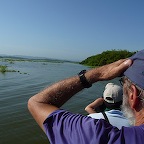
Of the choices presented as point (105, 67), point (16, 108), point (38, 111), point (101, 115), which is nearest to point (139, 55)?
point (105, 67)

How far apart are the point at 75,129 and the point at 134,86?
482 millimetres

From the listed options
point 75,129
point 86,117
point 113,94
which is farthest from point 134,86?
point 113,94

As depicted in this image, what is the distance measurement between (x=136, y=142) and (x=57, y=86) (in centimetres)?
77

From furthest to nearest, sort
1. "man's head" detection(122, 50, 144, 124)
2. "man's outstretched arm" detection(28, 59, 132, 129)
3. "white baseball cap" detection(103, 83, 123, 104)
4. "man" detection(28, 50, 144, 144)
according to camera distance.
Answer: "white baseball cap" detection(103, 83, 123, 104), "man's outstretched arm" detection(28, 59, 132, 129), "man's head" detection(122, 50, 144, 124), "man" detection(28, 50, 144, 144)

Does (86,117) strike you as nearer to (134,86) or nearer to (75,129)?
(75,129)

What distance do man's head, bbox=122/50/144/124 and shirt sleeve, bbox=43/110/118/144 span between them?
0.27 m

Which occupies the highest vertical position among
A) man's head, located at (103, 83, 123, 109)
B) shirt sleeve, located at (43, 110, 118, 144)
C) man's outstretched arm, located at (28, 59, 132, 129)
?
man's outstretched arm, located at (28, 59, 132, 129)

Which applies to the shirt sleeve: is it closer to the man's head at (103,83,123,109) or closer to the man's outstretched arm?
the man's outstretched arm

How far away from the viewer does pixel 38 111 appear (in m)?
1.84

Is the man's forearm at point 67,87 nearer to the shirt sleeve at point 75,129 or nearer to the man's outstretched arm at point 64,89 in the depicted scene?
the man's outstretched arm at point 64,89

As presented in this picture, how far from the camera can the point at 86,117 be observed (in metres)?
1.64

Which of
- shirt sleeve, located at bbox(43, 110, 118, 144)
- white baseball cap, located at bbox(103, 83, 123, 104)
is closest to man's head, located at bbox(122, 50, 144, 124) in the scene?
shirt sleeve, located at bbox(43, 110, 118, 144)

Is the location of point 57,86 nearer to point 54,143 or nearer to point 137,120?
point 54,143

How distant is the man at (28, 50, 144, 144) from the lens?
4.94 feet
